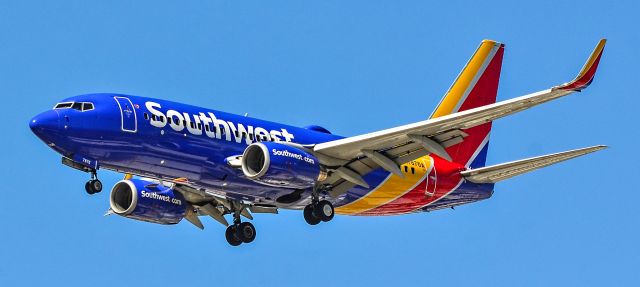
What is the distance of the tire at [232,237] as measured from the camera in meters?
56.6

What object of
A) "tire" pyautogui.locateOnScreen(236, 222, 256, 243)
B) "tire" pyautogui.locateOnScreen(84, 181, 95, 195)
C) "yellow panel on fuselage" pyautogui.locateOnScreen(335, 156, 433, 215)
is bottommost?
"tire" pyautogui.locateOnScreen(84, 181, 95, 195)

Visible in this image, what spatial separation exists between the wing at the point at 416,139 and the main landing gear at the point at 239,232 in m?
4.51

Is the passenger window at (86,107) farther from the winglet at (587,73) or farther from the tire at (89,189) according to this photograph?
the winglet at (587,73)

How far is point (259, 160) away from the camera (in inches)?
1994

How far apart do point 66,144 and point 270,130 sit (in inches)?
348

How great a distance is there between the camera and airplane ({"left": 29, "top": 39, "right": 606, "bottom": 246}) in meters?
48.5

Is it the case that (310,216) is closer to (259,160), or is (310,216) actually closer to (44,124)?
(259,160)

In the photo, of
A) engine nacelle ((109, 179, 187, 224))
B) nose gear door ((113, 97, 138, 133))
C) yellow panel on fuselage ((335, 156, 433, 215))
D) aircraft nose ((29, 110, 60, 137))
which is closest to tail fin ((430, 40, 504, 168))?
yellow panel on fuselage ((335, 156, 433, 215))

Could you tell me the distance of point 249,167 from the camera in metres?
50.5

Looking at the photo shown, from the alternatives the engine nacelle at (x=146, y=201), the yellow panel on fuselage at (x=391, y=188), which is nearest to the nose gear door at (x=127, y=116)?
the engine nacelle at (x=146, y=201)

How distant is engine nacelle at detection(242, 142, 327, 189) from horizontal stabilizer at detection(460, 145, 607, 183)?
8745 millimetres

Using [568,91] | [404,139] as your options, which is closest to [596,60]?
[568,91]

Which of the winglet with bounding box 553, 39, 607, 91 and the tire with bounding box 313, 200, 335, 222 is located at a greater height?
the winglet with bounding box 553, 39, 607, 91

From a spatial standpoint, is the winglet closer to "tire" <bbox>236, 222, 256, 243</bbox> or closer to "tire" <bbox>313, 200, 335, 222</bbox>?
"tire" <bbox>313, 200, 335, 222</bbox>
